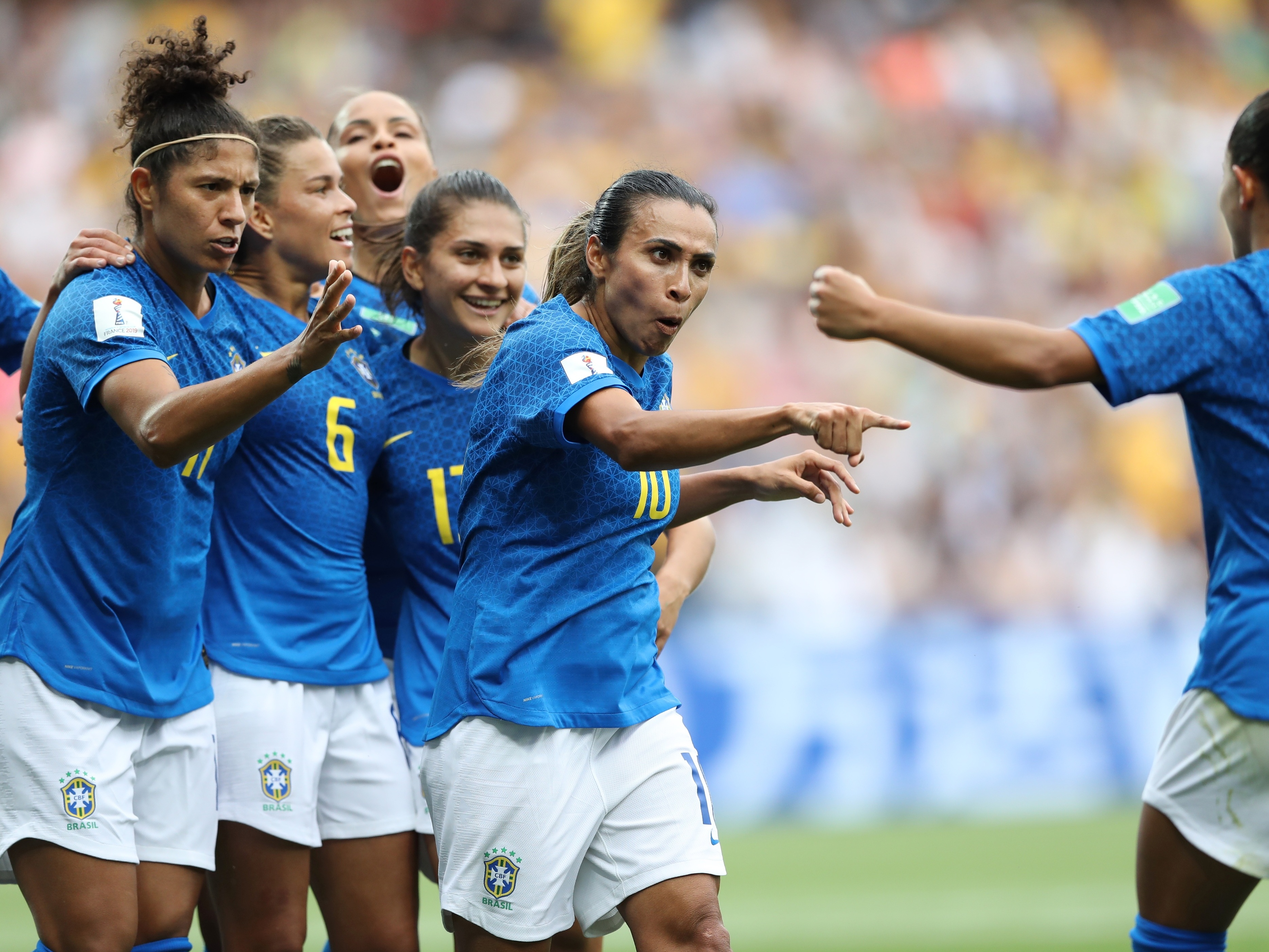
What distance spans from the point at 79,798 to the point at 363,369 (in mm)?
1532

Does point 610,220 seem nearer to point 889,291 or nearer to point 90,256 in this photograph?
point 90,256

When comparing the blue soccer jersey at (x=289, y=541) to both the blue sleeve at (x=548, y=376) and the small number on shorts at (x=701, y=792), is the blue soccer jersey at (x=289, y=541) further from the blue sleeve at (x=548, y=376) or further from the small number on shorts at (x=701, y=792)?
the small number on shorts at (x=701, y=792)

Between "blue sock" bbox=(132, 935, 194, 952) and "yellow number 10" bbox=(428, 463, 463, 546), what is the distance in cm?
127

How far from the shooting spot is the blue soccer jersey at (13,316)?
4.33 meters

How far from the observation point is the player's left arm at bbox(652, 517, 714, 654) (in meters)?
4.09

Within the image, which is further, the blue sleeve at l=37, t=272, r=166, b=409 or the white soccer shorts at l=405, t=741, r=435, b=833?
the white soccer shorts at l=405, t=741, r=435, b=833

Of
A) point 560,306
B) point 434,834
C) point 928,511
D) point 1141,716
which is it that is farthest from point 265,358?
point 928,511

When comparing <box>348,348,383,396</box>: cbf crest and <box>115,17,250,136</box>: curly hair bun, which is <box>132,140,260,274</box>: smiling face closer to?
<box>115,17,250,136</box>: curly hair bun

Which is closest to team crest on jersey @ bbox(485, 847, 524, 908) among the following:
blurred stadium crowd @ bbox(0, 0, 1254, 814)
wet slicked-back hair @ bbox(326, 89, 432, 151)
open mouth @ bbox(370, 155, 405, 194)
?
open mouth @ bbox(370, 155, 405, 194)

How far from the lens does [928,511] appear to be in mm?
11945

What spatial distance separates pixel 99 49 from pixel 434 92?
3035 mm

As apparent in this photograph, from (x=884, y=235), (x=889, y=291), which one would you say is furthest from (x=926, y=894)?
(x=884, y=235)

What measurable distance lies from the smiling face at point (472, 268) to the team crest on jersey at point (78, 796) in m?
1.67

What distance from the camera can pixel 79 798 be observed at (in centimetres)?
342
